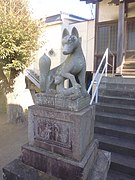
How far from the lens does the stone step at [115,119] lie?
3756 mm

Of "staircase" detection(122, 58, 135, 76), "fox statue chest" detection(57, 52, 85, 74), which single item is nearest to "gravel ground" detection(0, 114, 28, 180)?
"fox statue chest" detection(57, 52, 85, 74)

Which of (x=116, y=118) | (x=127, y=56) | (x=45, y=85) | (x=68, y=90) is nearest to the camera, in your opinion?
(x=68, y=90)

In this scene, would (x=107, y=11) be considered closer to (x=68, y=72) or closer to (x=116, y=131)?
(x=116, y=131)

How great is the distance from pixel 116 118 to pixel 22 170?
2.33m

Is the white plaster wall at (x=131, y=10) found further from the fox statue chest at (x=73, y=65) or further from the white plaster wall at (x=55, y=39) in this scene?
the fox statue chest at (x=73, y=65)

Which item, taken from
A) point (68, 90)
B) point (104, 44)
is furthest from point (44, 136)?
point (104, 44)

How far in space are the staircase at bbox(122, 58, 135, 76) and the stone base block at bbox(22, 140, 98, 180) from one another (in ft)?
15.6

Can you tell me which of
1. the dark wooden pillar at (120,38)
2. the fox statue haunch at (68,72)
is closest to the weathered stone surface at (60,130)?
Result: the fox statue haunch at (68,72)

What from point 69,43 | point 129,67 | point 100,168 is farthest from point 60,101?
point 129,67

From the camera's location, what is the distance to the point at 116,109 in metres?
4.17

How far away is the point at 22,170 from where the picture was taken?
7.11ft

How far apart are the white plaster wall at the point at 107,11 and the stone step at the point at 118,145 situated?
18.3ft

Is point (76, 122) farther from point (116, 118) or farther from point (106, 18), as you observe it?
point (106, 18)

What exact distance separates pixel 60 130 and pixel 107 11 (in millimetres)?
6959
